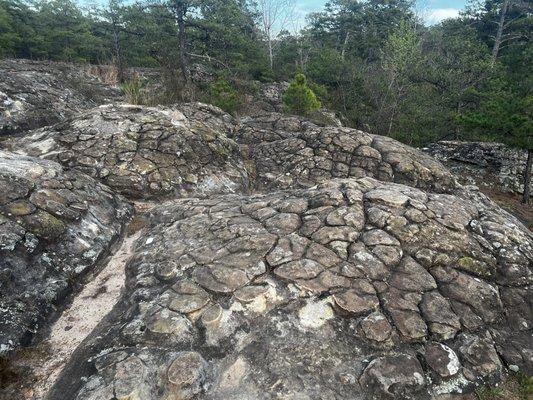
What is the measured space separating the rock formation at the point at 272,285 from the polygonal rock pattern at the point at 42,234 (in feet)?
0.07

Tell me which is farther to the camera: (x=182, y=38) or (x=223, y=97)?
(x=182, y=38)

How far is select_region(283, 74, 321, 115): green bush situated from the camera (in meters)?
11.8

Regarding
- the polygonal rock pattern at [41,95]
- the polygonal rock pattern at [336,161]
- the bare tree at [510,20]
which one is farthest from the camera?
the bare tree at [510,20]

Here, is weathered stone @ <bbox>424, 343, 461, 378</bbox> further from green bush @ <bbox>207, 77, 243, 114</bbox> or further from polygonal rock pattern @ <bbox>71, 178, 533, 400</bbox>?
green bush @ <bbox>207, 77, 243, 114</bbox>

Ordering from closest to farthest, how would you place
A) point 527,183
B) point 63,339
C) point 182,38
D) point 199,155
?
1. point 63,339
2. point 199,155
3. point 527,183
4. point 182,38

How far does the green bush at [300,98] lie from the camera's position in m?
11.8

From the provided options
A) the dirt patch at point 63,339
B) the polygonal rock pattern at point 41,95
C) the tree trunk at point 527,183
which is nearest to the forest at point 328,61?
the tree trunk at point 527,183

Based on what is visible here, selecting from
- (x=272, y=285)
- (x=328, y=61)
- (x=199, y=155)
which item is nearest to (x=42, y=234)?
(x=272, y=285)

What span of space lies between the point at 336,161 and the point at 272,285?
526 centimetres

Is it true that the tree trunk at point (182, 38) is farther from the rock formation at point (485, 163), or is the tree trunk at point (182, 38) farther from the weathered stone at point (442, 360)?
the weathered stone at point (442, 360)

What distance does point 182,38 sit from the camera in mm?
13992

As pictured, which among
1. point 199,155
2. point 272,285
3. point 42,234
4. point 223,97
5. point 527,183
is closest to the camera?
point 272,285

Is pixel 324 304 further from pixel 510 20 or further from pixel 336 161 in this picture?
pixel 510 20

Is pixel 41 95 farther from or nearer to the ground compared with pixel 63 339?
farther from the ground
